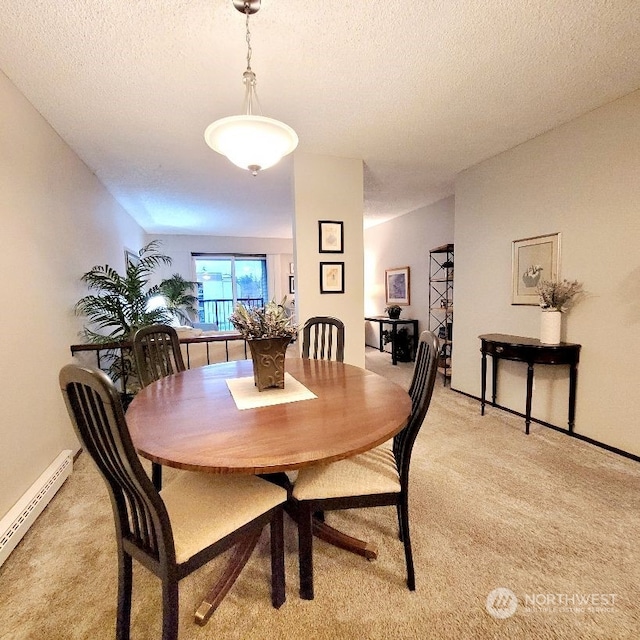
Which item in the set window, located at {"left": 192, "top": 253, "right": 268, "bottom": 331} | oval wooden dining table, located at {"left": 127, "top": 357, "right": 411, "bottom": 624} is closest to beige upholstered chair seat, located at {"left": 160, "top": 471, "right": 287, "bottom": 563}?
oval wooden dining table, located at {"left": 127, "top": 357, "right": 411, "bottom": 624}

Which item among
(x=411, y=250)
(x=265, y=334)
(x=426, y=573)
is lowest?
(x=426, y=573)

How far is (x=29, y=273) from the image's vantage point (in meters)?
2.00

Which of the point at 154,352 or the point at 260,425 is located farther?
the point at 154,352

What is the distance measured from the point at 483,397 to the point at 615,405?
0.94m

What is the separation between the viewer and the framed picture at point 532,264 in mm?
2729

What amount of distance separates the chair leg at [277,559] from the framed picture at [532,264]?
9.25ft

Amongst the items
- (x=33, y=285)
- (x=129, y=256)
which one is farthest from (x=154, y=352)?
(x=129, y=256)

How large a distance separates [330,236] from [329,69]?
56.7 inches

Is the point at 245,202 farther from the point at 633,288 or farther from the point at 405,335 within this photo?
the point at 633,288

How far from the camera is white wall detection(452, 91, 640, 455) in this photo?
2242 millimetres

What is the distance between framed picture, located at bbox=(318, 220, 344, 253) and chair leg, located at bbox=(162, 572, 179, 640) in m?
2.68

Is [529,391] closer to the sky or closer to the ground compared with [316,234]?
closer to the ground

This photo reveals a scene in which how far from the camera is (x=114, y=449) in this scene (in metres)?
0.85

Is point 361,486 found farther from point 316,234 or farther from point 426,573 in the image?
point 316,234
